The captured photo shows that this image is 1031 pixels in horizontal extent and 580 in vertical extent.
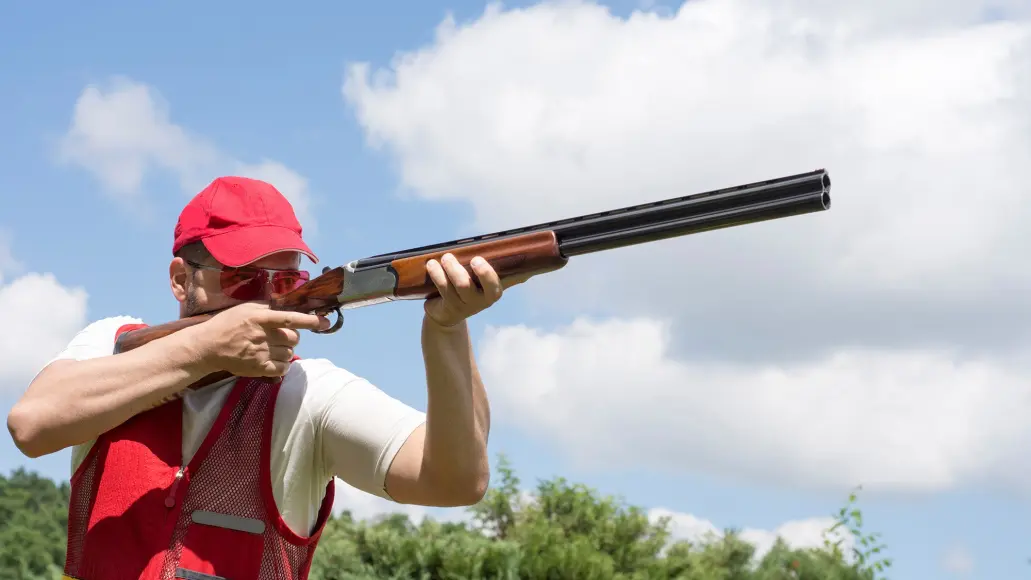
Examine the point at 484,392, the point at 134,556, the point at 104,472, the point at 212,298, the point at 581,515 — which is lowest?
the point at 134,556

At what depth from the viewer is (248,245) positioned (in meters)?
4.25

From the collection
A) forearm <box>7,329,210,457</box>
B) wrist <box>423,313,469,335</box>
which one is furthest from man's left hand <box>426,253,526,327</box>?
forearm <box>7,329,210,457</box>

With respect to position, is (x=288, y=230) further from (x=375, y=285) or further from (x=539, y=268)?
(x=539, y=268)

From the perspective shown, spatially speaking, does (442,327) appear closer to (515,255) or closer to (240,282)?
(515,255)

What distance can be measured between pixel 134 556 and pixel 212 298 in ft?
3.33

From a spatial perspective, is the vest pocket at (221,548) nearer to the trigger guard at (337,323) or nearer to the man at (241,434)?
the man at (241,434)

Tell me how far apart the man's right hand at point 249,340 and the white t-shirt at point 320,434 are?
17 cm

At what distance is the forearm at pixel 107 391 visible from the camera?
400 centimetres

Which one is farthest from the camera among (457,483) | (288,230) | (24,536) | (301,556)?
(24,536)

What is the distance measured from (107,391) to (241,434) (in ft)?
1.65

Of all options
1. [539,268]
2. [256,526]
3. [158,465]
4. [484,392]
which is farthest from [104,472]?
[539,268]

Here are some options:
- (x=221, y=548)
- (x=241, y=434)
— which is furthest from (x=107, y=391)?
(x=221, y=548)

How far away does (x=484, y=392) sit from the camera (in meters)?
4.04

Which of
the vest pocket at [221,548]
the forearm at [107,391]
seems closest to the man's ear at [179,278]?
the forearm at [107,391]
